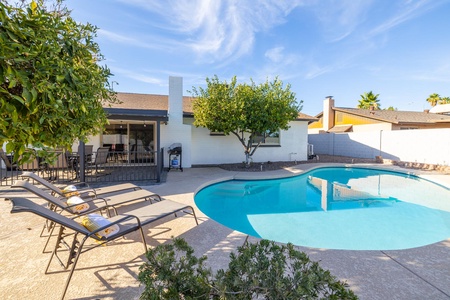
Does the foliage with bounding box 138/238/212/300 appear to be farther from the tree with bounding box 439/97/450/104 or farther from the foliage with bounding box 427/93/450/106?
the foliage with bounding box 427/93/450/106

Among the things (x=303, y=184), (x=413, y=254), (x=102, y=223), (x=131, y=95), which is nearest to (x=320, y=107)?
(x=303, y=184)

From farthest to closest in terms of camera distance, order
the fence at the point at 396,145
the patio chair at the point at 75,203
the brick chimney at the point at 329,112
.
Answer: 1. the brick chimney at the point at 329,112
2. the fence at the point at 396,145
3. the patio chair at the point at 75,203

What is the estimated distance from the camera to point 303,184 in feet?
34.9

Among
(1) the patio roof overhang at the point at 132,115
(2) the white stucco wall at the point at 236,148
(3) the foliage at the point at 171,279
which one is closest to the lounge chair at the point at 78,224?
(3) the foliage at the point at 171,279

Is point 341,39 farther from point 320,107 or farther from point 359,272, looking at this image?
point 320,107

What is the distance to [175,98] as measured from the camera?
1199 cm

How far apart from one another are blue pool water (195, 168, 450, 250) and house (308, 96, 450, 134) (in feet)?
39.6

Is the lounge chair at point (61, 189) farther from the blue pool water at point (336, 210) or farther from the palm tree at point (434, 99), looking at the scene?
the palm tree at point (434, 99)

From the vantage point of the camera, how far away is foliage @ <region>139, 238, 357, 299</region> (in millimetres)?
1487

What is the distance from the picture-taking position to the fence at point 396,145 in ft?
44.4

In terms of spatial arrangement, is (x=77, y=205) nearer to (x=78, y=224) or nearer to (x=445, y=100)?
(x=78, y=224)

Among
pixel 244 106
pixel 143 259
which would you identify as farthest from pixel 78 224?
pixel 244 106

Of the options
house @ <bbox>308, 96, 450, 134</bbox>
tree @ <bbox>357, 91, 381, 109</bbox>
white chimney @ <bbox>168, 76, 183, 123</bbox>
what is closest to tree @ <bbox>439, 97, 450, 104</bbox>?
house @ <bbox>308, 96, 450, 134</bbox>

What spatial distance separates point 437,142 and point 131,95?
21495mm
